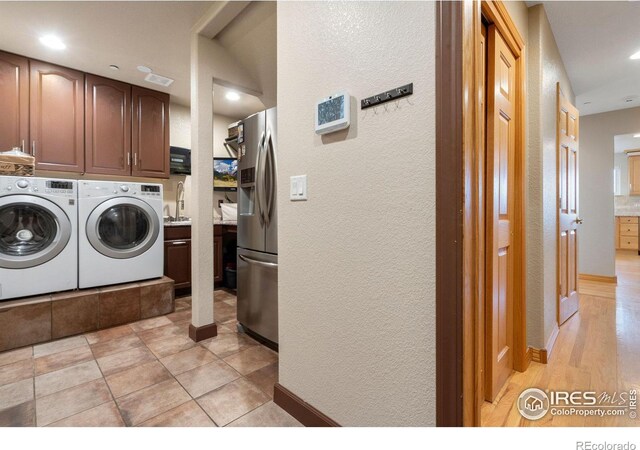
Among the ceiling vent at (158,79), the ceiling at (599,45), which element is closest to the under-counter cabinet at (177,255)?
the ceiling vent at (158,79)

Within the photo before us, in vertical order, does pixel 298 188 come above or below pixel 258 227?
above

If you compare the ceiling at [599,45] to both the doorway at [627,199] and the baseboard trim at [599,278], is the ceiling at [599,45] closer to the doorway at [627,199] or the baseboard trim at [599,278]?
the baseboard trim at [599,278]

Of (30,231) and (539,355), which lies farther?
(30,231)

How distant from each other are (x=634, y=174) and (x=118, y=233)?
9333mm

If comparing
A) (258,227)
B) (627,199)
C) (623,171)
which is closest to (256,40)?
(258,227)

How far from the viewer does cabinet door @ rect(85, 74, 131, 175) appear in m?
2.91

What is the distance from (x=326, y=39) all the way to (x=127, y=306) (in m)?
2.65

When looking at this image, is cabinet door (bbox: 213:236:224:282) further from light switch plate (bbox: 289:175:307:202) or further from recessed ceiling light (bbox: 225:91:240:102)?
light switch plate (bbox: 289:175:307:202)

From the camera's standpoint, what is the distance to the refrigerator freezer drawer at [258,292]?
2020 mm

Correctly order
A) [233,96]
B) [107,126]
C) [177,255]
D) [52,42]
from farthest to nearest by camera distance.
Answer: [233,96] → [177,255] → [107,126] → [52,42]

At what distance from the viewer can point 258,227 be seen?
2.13 meters

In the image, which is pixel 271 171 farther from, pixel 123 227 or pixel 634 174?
pixel 634 174

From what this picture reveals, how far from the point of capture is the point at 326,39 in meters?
1.22
